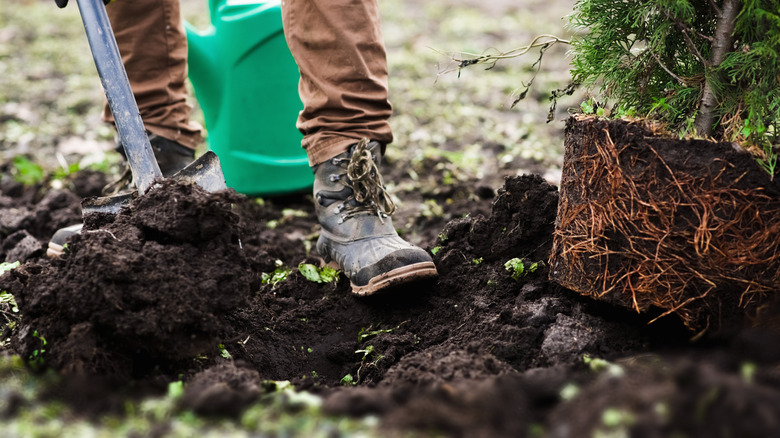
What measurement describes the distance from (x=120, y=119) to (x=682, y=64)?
70.3 inches

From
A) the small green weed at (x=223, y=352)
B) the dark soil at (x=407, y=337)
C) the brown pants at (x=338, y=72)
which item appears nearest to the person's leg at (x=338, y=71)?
the brown pants at (x=338, y=72)

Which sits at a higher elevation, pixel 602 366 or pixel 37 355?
pixel 37 355

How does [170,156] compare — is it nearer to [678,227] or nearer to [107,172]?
[107,172]

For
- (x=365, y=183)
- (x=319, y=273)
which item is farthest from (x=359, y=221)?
(x=319, y=273)

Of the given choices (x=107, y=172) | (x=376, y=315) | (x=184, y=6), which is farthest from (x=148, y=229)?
(x=184, y=6)

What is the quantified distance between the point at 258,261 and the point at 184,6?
7450 mm

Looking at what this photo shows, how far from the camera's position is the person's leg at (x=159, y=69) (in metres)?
2.83

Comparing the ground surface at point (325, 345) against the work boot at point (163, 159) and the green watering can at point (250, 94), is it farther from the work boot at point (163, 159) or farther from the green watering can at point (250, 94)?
the green watering can at point (250, 94)

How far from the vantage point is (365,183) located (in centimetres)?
240

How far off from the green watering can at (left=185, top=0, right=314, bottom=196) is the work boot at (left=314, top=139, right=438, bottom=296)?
1.08m

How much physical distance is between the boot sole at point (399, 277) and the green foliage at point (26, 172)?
2507 millimetres

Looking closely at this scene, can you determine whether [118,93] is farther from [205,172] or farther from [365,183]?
[365,183]

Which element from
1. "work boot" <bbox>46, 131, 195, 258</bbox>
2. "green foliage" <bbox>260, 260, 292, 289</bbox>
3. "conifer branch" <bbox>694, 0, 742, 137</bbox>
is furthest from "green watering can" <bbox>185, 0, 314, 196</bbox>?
"conifer branch" <bbox>694, 0, 742, 137</bbox>

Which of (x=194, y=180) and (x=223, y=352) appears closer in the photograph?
(x=223, y=352)
